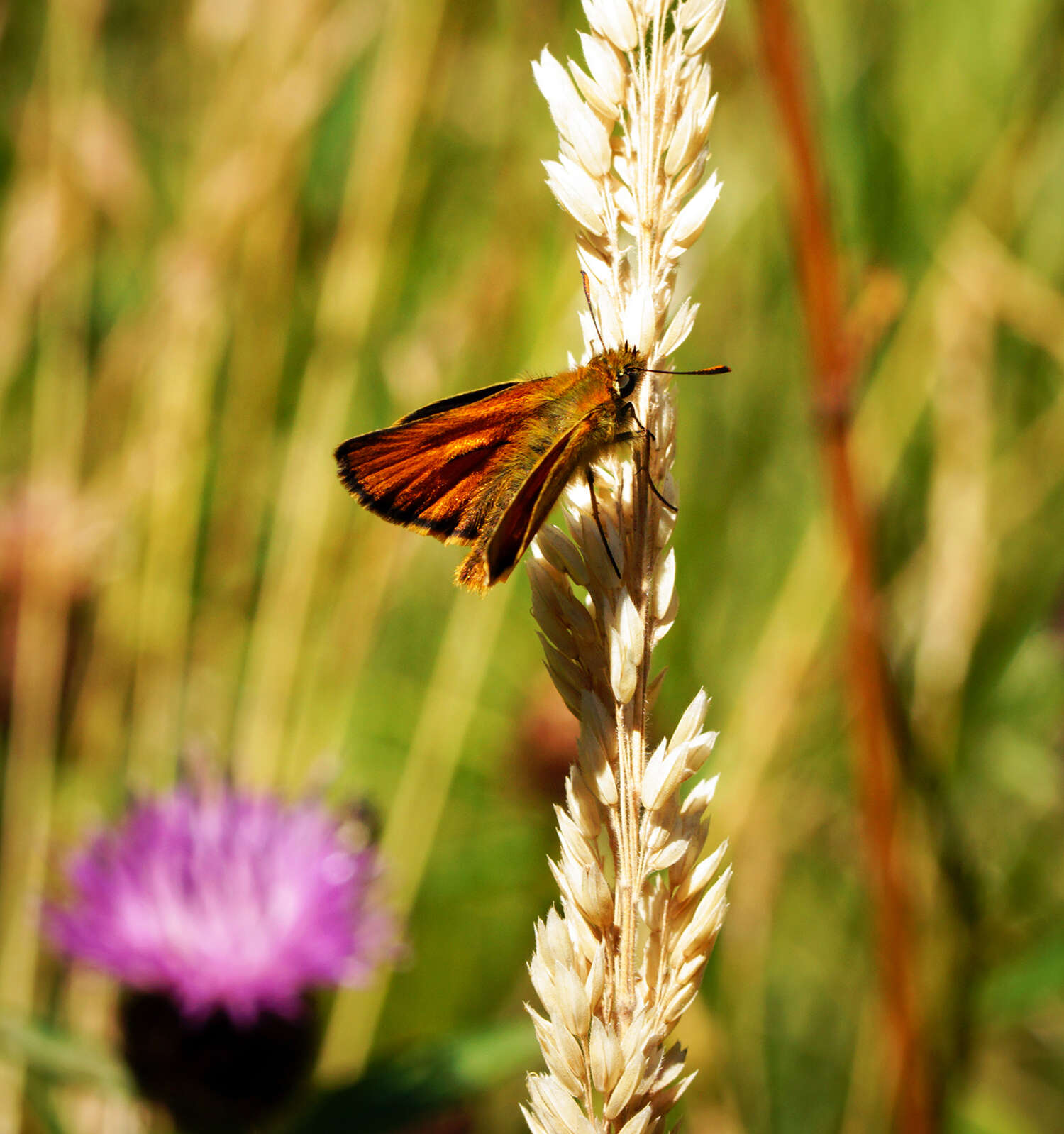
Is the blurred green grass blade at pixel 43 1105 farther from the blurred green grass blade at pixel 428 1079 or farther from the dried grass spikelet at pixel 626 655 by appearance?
the dried grass spikelet at pixel 626 655

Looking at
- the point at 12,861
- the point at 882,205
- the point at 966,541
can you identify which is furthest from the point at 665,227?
the point at 12,861

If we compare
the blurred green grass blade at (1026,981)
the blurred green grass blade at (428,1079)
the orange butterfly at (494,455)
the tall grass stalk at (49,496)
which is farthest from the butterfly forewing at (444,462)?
the tall grass stalk at (49,496)

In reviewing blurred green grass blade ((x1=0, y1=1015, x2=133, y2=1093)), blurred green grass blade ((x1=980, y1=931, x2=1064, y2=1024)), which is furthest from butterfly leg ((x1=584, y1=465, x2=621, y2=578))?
blurred green grass blade ((x1=0, y1=1015, x2=133, y2=1093))

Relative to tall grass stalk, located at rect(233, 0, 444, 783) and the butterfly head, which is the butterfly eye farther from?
tall grass stalk, located at rect(233, 0, 444, 783)

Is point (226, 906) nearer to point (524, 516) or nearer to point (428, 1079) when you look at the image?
point (428, 1079)

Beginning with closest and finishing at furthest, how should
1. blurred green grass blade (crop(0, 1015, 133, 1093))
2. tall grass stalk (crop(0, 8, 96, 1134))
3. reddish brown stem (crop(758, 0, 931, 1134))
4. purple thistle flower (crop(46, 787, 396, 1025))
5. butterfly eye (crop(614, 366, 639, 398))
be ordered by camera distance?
1. butterfly eye (crop(614, 366, 639, 398))
2. reddish brown stem (crop(758, 0, 931, 1134))
3. blurred green grass blade (crop(0, 1015, 133, 1093))
4. purple thistle flower (crop(46, 787, 396, 1025))
5. tall grass stalk (crop(0, 8, 96, 1134))

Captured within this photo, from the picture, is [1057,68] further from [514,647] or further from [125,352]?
[125,352]
